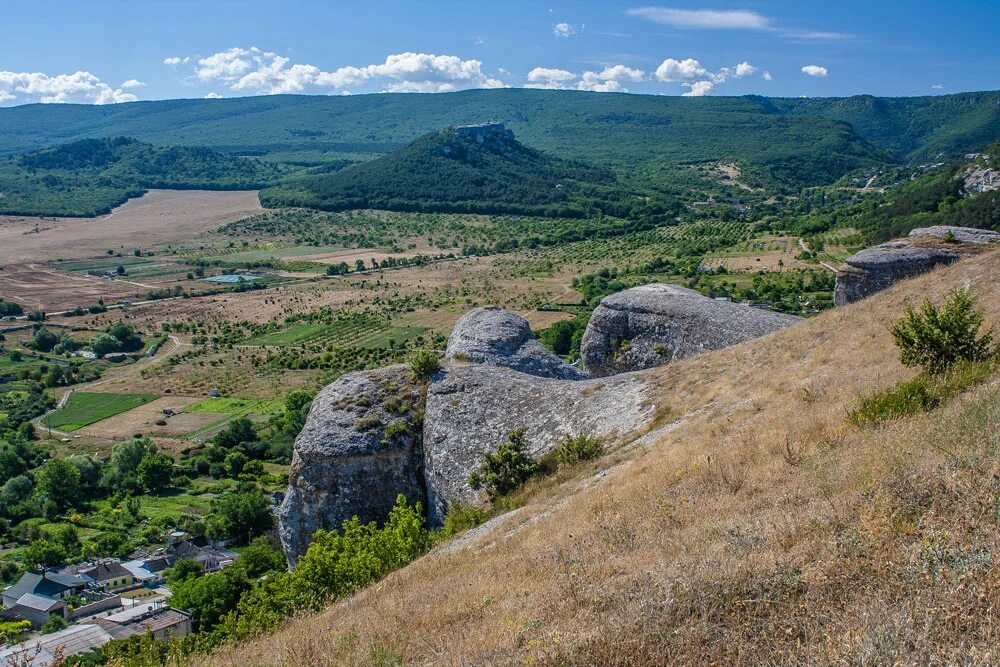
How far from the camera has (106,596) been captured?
141 ft

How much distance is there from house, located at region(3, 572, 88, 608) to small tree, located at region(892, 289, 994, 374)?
46.1 meters

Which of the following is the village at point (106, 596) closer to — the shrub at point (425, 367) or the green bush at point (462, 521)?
the shrub at point (425, 367)

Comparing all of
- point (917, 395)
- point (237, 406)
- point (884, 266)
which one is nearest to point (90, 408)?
point (237, 406)

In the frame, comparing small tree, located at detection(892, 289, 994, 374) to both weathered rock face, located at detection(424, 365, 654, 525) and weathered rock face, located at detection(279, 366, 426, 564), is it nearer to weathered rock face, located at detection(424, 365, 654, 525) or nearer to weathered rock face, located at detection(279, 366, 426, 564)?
weathered rock face, located at detection(424, 365, 654, 525)

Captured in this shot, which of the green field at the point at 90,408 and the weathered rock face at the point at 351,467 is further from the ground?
the weathered rock face at the point at 351,467

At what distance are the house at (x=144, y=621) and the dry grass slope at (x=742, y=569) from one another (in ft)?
95.2

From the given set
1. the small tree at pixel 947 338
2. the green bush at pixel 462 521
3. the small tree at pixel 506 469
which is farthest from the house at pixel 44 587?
the small tree at pixel 947 338

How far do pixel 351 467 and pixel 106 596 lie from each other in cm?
3224

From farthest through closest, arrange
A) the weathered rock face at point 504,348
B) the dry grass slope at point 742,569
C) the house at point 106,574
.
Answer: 1. the house at point 106,574
2. the weathered rock face at point 504,348
3. the dry grass slope at point 742,569

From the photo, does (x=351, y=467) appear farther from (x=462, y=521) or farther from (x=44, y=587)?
(x=44, y=587)

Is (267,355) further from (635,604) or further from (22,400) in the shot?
(635,604)

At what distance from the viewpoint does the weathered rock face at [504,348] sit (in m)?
24.0

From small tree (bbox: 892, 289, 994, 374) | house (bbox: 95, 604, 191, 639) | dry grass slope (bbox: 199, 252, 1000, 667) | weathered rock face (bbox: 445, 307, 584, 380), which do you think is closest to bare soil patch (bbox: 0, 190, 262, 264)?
house (bbox: 95, 604, 191, 639)

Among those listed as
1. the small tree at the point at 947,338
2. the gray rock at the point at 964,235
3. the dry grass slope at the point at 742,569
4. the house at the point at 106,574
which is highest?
the gray rock at the point at 964,235
